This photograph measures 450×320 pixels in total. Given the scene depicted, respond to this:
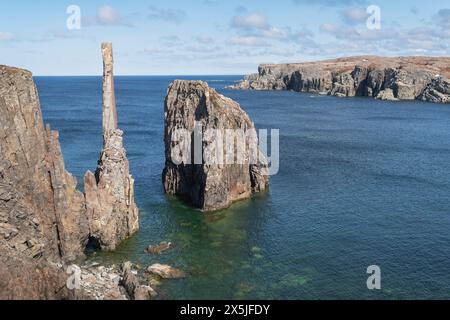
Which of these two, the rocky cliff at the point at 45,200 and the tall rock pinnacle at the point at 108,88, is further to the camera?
the tall rock pinnacle at the point at 108,88

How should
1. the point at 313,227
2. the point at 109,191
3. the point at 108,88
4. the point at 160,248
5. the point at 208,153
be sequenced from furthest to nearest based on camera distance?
1. the point at 208,153
2. the point at 313,227
3. the point at 108,88
4. the point at 109,191
5. the point at 160,248

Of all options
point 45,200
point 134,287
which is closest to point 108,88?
point 45,200

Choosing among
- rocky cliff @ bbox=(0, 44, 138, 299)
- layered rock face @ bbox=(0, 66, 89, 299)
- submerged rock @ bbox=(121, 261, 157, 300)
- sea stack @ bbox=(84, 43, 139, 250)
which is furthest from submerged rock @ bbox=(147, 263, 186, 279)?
layered rock face @ bbox=(0, 66, 89, 299)

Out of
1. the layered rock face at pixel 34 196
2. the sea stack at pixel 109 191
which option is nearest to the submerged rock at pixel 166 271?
the sea stack at pixel 109 191

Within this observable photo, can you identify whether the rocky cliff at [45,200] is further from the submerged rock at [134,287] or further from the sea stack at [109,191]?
the submerged rock at [134,287]

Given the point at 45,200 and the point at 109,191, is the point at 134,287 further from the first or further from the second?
the point at 109,191

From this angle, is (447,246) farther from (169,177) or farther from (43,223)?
(43,223)
